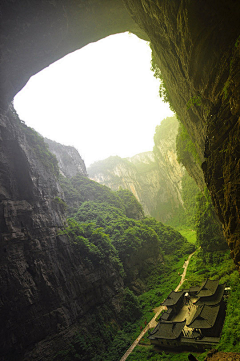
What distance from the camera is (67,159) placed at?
6200cm

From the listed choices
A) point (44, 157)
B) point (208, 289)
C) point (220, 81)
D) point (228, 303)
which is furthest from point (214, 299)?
point (44, 157)

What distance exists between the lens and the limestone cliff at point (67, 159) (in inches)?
2331

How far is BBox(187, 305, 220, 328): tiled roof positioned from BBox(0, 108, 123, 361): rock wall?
1020 cm

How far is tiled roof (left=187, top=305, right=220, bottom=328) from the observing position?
13009 mm

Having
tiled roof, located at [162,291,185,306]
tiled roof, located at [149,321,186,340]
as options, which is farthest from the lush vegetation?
tiled roof, located at [149,321,186,340]

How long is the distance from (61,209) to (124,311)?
14.0 metres

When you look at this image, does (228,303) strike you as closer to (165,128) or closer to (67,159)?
(67,159)

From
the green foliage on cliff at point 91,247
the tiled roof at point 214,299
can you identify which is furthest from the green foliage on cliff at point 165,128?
the tiled roof at point 214,299

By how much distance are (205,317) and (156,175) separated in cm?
8168

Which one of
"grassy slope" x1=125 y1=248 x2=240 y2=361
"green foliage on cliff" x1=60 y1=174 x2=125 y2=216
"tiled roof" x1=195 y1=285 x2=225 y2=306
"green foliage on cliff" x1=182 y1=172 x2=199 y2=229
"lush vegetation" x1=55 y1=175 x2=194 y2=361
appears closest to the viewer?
"grassy slope" x1=125 y1=248 x2=240 y2=361

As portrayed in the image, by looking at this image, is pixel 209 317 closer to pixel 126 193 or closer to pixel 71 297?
pixel 71 297

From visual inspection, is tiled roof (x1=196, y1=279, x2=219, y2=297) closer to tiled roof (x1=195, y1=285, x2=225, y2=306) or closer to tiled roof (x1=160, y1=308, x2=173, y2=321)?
tiled roof (x1=195, y1=285, x2=225, y2=306)

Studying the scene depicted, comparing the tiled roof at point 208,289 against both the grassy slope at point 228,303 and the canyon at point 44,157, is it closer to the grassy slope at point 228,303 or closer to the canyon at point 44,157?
the grassy slope at point 228,303

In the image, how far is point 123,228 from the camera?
34.2 meters
